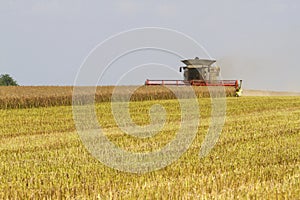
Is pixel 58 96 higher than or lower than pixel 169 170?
higher

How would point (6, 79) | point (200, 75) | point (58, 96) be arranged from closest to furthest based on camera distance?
point (58, 96) < point (200, 75) < point (6, 79)

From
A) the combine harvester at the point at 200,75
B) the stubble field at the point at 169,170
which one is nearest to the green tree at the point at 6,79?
the combine harvester at the point at 200,75

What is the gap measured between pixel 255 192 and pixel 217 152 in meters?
3.09

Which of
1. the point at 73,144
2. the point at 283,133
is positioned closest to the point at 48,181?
the point at 73,144

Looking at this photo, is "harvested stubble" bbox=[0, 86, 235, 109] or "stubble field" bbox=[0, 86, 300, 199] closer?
"stubble field" bbox=[0, 86, 300, 199]

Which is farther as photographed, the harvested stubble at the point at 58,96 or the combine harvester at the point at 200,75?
the combine harvester at the point at 200,75

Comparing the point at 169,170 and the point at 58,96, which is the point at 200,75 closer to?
the point at 58,96

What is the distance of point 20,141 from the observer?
11.6 meters

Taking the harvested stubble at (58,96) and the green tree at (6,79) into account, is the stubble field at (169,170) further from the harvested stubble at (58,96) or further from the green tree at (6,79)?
the green tree at (6,79)

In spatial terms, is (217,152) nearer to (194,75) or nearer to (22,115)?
(22,115)

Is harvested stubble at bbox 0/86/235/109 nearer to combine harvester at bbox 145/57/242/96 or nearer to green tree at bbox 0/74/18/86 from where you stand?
combine harvester at bbox 145/57/242/96

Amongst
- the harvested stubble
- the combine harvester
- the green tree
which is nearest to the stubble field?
the harvested stubble

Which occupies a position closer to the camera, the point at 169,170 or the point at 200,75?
the point at 169,170

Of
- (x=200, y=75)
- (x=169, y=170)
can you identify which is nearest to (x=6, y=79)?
(x=200, y=75)
